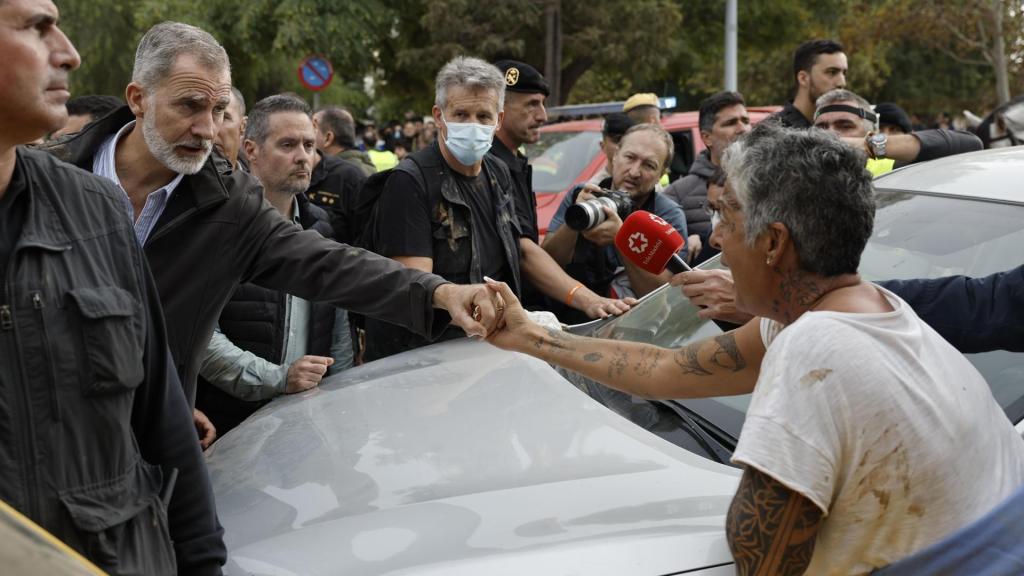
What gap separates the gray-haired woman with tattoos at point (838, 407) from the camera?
185cm

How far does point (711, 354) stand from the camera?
8.84ft

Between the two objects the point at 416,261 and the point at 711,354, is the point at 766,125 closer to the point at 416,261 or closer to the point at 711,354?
the point at 711,354

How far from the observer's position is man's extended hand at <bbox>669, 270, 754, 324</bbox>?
2982mm

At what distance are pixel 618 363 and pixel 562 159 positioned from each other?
6741 mm

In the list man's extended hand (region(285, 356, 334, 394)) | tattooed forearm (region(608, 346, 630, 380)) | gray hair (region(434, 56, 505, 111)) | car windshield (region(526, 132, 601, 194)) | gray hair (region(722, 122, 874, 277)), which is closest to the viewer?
gray hair (region(722, 122, 874, 277))

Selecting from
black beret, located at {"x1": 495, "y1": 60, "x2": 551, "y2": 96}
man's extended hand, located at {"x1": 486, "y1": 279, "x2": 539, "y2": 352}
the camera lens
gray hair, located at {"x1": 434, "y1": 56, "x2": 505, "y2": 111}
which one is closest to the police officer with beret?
black beret, located at {"x1": 495, "y1": 60, "x2": 551, "y2": 96}

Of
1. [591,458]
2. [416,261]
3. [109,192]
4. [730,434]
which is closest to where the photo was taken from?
[109,192]

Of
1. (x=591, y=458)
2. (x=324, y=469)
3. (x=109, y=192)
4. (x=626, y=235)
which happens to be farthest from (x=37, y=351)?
(x=626, y=235)

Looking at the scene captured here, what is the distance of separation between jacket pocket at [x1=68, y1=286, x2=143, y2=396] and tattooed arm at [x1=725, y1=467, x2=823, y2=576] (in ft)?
3.74

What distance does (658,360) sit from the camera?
9.20 ft

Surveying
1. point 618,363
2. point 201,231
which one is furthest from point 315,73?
point 618,363

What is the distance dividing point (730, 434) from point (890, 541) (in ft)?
2.52

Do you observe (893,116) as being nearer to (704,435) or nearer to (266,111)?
(266,111)

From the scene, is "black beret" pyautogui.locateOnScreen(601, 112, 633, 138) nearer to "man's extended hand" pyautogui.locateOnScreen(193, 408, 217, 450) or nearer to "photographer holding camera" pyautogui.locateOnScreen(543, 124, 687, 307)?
"photographer holding camera" pyautogui.locateOnScreen(543, 124, 687, 307)
